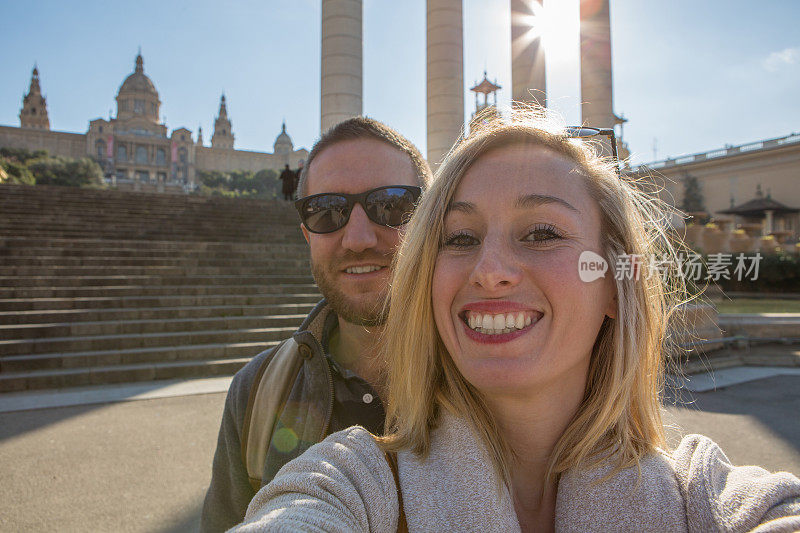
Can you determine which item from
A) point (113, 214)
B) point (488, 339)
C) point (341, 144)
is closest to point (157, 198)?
point (113, 214)

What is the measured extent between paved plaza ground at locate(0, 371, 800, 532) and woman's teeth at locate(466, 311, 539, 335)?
1753mm

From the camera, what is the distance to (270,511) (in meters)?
1.02

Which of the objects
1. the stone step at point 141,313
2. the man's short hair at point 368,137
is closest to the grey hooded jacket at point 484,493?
the man's short hair at point 368,137

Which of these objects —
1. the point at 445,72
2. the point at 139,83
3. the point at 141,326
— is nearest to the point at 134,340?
the point at 141,326

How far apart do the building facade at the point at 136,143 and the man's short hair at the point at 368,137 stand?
7764 cm

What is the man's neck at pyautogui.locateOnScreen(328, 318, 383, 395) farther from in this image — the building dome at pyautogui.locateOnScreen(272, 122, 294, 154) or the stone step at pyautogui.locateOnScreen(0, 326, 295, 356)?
the building dome at pyautogui.locateOnScreen(272, 122, 294, 154)

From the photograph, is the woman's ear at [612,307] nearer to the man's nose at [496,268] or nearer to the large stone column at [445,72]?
the man's nose at [496,268]

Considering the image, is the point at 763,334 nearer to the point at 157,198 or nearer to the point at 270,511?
the point at 270,511

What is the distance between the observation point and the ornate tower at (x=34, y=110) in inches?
3679

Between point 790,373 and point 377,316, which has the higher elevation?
point 377,316

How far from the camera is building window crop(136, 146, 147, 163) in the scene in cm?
8950

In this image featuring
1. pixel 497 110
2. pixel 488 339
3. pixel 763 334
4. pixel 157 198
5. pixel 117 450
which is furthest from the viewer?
pixel 157 198

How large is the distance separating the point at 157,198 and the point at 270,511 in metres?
17.9

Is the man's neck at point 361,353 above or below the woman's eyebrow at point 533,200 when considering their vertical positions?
below
